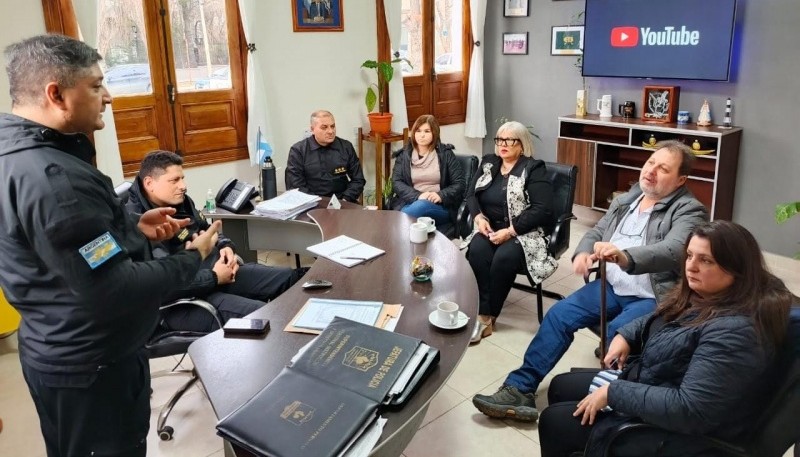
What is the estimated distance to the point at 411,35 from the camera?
565cm

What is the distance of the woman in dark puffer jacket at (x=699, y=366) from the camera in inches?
58.5

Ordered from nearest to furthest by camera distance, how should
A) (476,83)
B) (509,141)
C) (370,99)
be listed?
(509,141)
(370,99)
(476,83)

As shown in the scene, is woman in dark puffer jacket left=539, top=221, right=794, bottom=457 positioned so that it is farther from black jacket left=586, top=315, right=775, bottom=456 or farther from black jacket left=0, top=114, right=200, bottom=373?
black jacket left=0, top=114, right=200, bottom=373

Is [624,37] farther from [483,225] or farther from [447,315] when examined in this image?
[447,315]

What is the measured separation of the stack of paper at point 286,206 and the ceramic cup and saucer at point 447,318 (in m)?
1.53

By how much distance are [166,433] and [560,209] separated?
91.1 inches

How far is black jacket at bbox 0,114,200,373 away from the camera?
130cm

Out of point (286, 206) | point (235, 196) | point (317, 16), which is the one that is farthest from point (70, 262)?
point (317, 16)

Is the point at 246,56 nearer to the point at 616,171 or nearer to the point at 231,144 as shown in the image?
the point at 231,144

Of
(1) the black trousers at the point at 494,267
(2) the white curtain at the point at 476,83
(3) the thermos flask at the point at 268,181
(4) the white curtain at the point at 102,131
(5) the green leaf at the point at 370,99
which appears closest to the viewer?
(1) the black trousers at the point at 494,267

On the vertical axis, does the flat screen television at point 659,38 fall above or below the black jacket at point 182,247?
above

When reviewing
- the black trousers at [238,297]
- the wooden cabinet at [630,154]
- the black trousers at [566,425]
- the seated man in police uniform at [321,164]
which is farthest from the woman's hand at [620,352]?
the wooden cabinet at [630,154]

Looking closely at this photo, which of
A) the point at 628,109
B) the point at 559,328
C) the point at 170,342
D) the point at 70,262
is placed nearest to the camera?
the point at 70,262

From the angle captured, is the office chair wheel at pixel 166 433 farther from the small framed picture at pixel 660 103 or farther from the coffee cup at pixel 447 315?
the small framed picture at pixel 660 103
